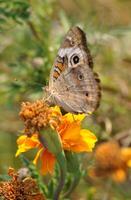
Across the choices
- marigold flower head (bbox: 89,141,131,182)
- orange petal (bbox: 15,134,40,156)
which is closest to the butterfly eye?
orange petal (bbox: 15,134,40,156)

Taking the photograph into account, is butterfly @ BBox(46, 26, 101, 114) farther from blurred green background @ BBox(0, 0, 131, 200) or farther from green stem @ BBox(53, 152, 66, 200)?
blurred green background @ BBox(0, 0, 131, 200)

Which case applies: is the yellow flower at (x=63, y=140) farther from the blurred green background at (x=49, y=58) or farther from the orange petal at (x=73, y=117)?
the blurred green background at (x=49, y=58)

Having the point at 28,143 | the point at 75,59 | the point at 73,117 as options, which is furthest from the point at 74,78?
the point at 28,143

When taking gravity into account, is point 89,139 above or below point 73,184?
above

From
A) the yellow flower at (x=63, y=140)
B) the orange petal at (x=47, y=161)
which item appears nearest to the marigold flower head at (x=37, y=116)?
the yellow flower at (x=63, y=140)

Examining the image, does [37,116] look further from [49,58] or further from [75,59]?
[49,58]

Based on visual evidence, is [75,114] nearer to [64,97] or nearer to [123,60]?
[64,97]
